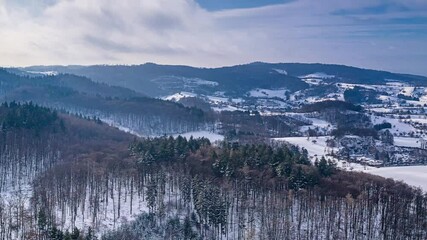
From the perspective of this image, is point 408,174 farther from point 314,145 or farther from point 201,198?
point 201,198

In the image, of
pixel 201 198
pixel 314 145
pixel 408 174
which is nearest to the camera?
pixel 201 198

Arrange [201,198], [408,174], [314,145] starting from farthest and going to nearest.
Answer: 1. [314,145]
2. [408,174]
3. [201,198]

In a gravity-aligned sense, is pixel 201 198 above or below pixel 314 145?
below

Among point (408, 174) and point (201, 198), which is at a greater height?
point (408, 174)

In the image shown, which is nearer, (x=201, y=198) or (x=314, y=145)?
(x=201, y=198)

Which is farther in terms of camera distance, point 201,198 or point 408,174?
point 408,174

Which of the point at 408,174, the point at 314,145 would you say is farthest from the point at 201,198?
the point at 314,145

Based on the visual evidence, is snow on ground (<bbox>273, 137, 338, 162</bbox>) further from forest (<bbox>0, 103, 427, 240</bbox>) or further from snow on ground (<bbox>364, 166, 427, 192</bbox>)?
forest (<bbox>0, 103, 427, 240</bbox>)

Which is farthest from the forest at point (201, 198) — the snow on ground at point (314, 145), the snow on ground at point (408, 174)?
the snow on ground at point (314, 145)

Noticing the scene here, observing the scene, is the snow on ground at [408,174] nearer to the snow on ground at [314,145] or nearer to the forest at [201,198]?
the forest at [201,198]

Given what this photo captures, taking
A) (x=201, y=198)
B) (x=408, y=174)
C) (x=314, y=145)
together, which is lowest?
(x=201, y=198)
